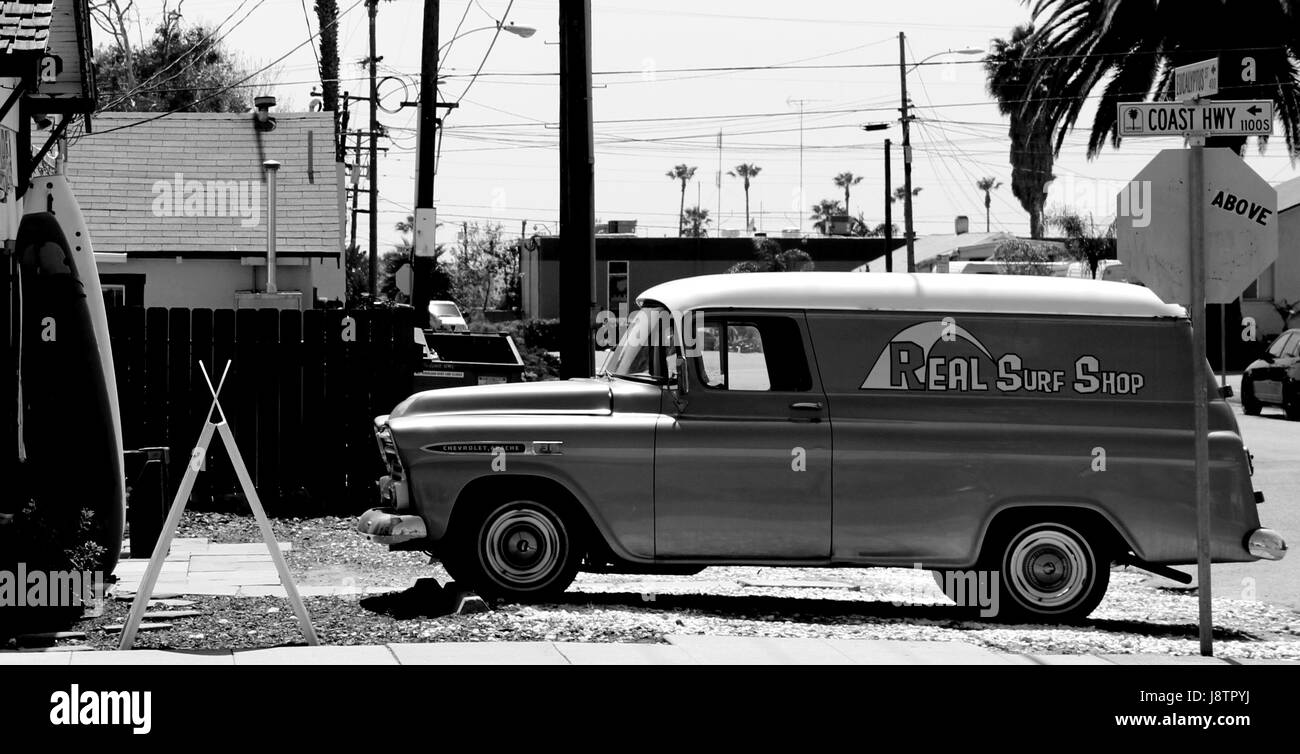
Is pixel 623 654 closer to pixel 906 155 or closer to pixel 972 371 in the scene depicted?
pixel 972 371

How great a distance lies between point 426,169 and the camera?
75.4 ft

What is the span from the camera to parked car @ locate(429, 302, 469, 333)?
47.1m

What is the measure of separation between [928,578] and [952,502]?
2.35m

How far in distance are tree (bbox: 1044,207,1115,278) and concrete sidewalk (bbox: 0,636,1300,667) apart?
134ft

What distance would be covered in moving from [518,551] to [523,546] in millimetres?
43

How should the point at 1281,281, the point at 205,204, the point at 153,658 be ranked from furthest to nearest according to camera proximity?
the point at 1281,281, the point at 205,204, the point at 153,658

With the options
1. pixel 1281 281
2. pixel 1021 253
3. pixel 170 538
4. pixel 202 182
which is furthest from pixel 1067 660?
pixel 1021 253

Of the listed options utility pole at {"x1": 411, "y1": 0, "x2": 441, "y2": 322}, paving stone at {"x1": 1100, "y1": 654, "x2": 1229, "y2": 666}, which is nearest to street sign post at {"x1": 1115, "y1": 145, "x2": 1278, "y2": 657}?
paving stone at {"x1": 1100, "y1": 654, "x2": 1229, "y2": 666}

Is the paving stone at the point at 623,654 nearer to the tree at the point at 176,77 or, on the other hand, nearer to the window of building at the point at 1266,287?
the tree at the point at 176,77

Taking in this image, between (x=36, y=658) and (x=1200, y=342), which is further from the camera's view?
(x=1200, y=342)

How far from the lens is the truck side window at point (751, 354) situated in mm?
9250

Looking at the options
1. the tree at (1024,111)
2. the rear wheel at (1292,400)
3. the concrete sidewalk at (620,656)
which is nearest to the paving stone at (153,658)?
the concrete sidewalk at (620,656)

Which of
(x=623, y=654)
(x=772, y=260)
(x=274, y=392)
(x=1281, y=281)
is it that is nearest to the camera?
(x=623, y=654)

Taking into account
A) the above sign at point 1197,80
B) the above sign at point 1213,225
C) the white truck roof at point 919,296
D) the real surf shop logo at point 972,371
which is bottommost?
the real surf shop logo at point 972,371
